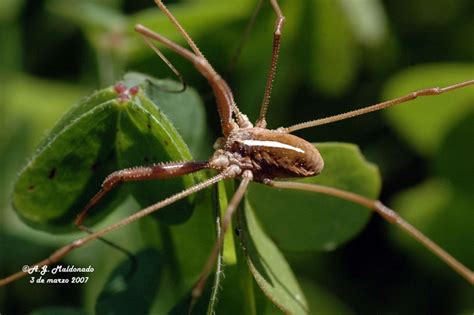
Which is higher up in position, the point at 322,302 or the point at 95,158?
the point at 95,158

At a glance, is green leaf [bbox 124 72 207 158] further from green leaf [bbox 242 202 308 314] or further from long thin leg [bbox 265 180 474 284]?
green leaf [bbox 242 202 308 314]

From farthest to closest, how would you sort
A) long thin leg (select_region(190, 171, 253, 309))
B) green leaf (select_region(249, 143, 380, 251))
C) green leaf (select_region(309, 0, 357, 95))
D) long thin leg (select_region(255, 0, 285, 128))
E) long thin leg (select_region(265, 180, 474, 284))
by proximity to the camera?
green leaf (select_region(309, 0, 357, 95))
long thin leg (select_region(255, 0, 285, 128))
green leaf (select_region(249, 143, 380, 251))
long thin leg (select_region(265, 180, 474, 284))
long thin leg (select_region(190, 171, 253, 309))

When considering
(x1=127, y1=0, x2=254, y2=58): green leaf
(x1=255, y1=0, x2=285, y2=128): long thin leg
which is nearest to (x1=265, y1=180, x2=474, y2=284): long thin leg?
(x1=255, y1=0, x2=285, y2=128): long thin leg

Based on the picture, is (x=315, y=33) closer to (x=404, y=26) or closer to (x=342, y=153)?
(x=404, y=26)

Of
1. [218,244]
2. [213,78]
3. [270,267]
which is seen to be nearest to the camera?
[218,244]

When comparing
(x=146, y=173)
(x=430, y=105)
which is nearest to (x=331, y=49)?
(x=430, y=105)

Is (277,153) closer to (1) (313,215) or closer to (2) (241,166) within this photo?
(2) (241,166)

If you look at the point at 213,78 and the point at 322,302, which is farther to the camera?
the point at 322,302
